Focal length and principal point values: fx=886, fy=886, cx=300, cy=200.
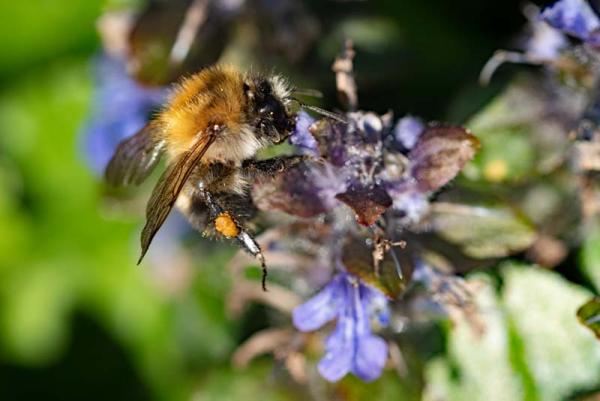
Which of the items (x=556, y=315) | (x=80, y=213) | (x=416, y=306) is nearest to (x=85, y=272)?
(x=80, y=213)

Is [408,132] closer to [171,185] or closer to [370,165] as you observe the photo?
[370,165]

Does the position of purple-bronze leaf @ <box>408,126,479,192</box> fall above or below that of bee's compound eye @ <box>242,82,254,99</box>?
below

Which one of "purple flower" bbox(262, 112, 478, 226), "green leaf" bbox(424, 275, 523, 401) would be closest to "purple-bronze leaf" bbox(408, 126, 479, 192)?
"purple flower" bbox(262, 112, 478, 226)

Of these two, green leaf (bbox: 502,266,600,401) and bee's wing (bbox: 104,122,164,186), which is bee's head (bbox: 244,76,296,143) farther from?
green leaf (bbox: 502,266,600,401)

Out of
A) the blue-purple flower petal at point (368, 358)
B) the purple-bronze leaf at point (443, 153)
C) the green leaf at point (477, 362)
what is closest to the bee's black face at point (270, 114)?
the purple-bronze leaf at point (443, 153)

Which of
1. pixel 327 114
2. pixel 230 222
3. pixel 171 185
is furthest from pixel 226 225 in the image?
pixel 327 114

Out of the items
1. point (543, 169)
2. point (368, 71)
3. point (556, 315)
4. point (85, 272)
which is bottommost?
point (85, 272)

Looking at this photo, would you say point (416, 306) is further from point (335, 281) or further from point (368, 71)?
point (368, 71)
